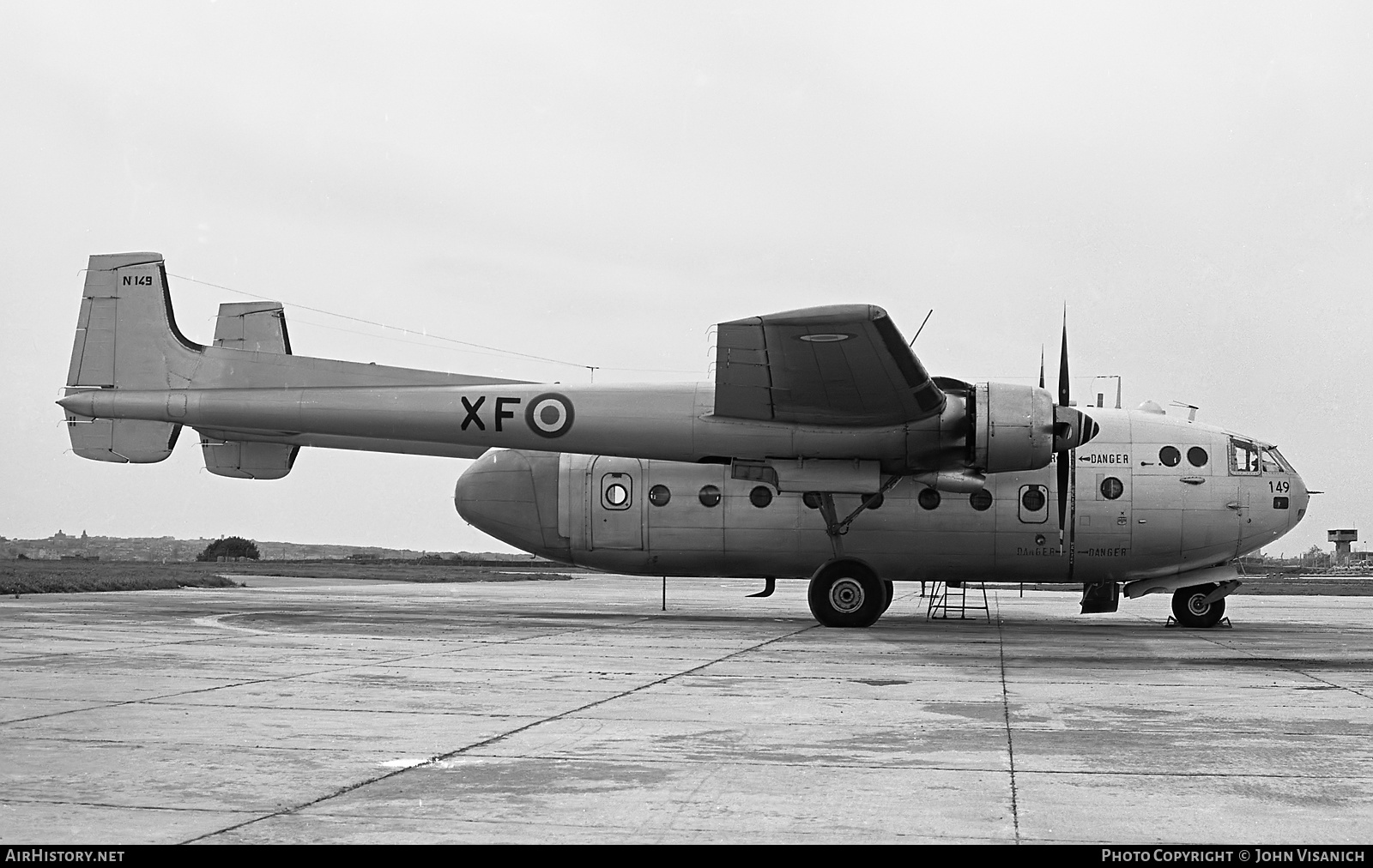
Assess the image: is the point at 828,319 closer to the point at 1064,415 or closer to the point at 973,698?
the point at 1064,415

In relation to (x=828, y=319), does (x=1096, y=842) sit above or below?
below

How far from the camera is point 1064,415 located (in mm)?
20219

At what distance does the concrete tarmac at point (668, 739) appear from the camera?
19.7 ft

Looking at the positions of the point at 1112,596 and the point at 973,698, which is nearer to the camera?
the point at 973,698

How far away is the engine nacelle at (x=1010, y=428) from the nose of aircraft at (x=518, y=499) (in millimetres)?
8418

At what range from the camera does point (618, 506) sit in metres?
23.5

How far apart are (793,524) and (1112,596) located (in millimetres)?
6525

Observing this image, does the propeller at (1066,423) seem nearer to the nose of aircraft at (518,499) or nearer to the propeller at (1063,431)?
the propeller at (1063,431)

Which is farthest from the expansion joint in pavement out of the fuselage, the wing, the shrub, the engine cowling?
the shrub

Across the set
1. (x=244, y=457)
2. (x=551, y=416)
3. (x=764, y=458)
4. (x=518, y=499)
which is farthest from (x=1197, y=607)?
(x=244, y=457)

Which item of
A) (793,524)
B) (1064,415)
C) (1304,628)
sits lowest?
(1304,628)

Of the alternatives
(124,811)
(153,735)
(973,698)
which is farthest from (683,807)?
(973,698)

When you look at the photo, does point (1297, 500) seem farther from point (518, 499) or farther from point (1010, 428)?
point (518, 499)

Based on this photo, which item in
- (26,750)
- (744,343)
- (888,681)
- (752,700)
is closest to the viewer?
(26,750)
